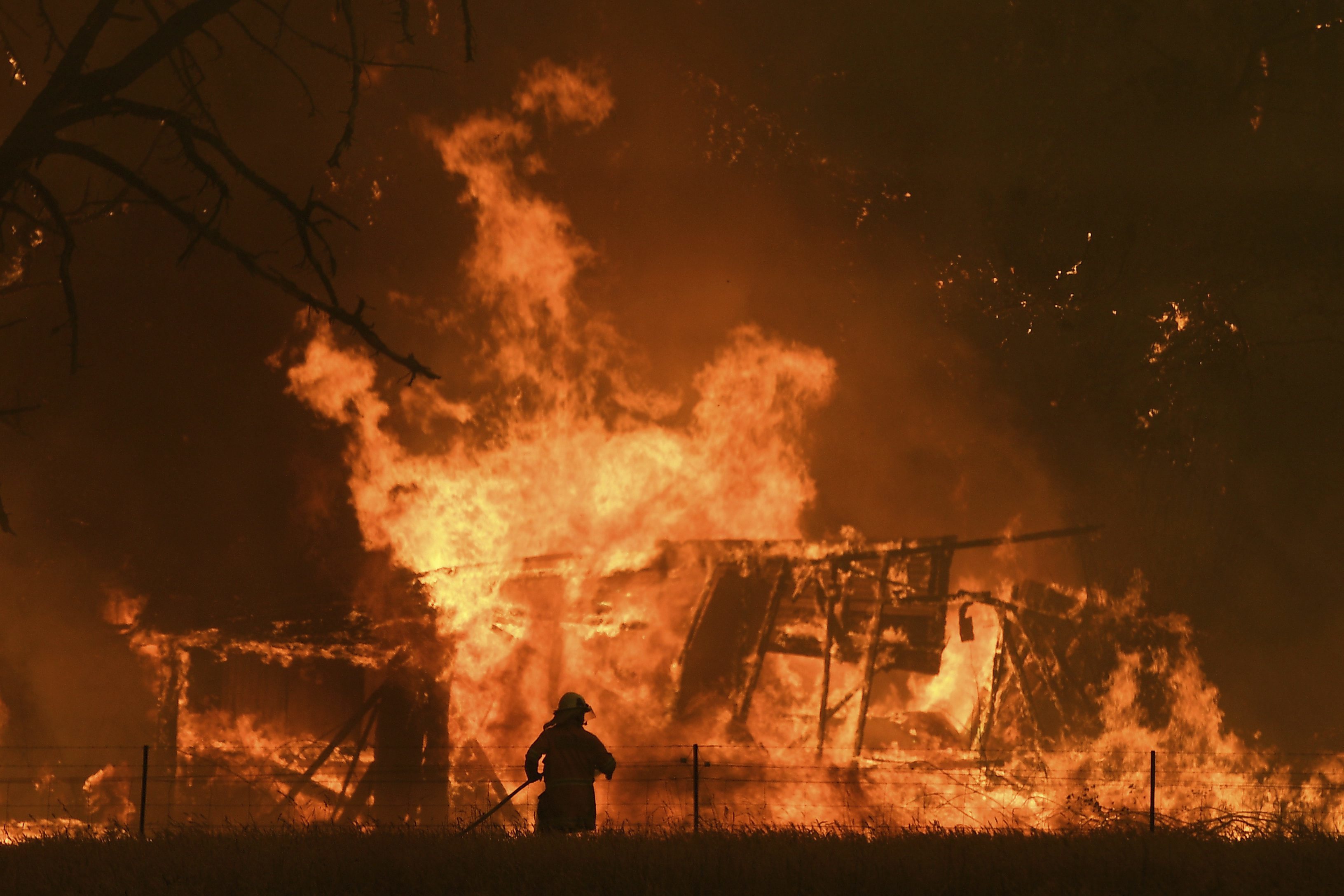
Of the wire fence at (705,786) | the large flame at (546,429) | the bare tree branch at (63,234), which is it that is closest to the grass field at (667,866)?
the bare tree branch at (63,234)

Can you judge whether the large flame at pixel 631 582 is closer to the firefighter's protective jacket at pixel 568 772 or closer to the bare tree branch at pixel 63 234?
the firefighter's protective jacket at pixel 568 772

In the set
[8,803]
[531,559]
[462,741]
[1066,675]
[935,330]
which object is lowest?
[8,803]

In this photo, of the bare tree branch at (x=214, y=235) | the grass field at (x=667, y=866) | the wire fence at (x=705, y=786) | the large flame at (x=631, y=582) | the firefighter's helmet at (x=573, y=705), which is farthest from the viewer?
the large flame at (x=631, y=582)

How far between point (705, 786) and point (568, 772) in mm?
4369

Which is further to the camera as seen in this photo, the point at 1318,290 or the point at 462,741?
the point at 1318,290

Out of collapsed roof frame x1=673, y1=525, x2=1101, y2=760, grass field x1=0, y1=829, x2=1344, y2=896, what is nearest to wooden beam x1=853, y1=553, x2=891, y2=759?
collapsed roof frame x1=673, y1=525, x2=1101, y2=760

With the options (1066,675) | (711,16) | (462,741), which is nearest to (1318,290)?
(1066,675)

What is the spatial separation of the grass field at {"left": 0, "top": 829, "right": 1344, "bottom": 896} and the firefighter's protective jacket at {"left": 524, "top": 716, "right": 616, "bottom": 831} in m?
0.96

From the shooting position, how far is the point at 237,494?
11.9 meters

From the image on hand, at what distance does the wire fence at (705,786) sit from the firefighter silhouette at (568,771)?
391 centimetres

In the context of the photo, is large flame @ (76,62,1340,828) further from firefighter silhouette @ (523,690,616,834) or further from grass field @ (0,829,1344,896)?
grass field @ (0,829,1344,896)

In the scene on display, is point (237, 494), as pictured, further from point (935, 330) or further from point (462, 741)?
point (935, 330)

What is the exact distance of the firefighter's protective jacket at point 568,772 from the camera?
22.9 ft

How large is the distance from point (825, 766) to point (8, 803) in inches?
334
